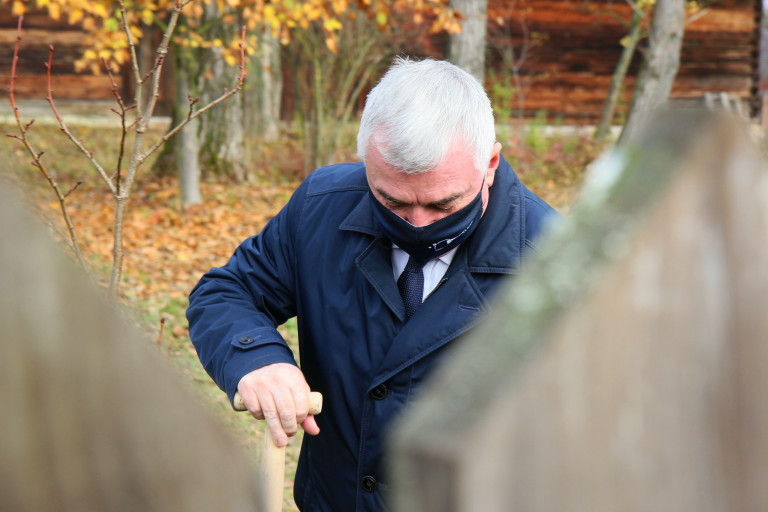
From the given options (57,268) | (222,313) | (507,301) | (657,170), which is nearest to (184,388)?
(57,268)

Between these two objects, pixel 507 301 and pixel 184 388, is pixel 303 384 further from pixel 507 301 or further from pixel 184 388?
pixel 507 301

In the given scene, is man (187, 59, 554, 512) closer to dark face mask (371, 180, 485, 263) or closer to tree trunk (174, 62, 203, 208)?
dark face mask (371, 180, 485, 263)

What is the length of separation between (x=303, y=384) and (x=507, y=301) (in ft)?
4.33

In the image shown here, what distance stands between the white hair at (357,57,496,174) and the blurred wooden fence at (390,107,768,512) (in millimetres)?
1320

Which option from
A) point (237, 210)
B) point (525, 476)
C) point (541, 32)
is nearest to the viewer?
point (525, 476)

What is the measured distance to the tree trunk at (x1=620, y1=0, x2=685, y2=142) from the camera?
35.9 feet

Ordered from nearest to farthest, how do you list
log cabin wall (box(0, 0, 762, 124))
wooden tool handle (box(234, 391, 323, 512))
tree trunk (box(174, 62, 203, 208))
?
wooden tool handle (box(234, 391, 323, 512)) → tree trunk (box(174, 62, 203, 208)) → log cabin wall (box(0, 0, 762, 124))

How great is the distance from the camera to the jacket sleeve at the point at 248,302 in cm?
196

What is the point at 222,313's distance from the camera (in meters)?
2.18

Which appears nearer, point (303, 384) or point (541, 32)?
point (303, 384)

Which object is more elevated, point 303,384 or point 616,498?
point 616,498

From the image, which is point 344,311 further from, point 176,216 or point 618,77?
point 618,77

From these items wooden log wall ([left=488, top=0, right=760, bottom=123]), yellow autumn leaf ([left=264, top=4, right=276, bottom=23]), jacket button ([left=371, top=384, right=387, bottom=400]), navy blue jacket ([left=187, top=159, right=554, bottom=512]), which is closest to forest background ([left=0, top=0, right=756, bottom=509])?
yellow autumn leaf ([left=264, top=4, right=276, bottom=23])

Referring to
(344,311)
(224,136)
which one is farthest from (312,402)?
(224,136)
